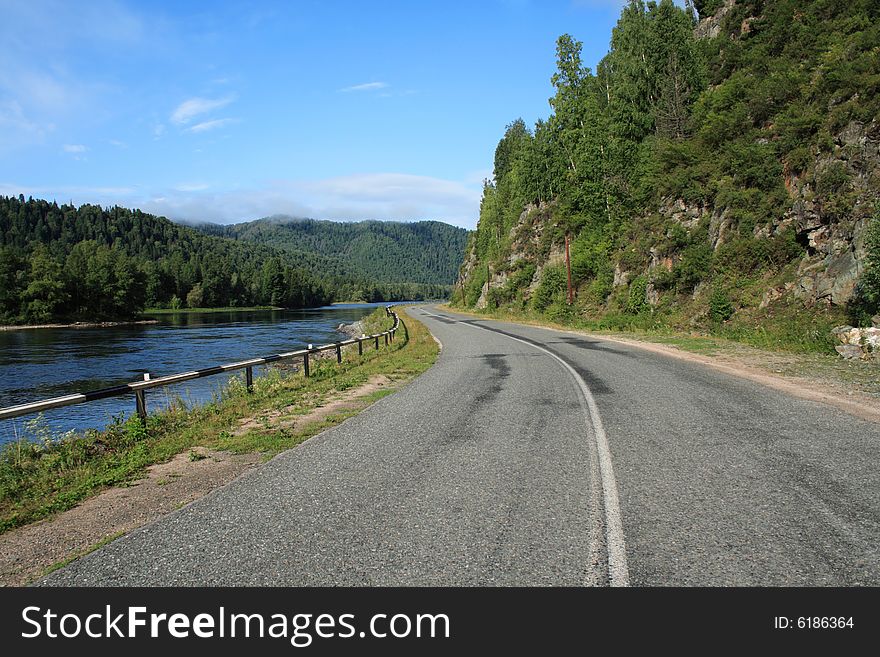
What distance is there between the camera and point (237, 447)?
8.06m

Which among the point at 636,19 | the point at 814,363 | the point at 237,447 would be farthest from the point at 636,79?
the point at 237,447

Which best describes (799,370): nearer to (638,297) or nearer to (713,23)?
(638,297)

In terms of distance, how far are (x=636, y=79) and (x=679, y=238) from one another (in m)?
25.4

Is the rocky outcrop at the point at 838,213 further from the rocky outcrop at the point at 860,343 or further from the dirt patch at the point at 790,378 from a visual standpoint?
the dirt patch at the point at 790,378

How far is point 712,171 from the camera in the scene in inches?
1243

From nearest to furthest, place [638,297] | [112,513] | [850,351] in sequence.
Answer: [112,513] < [850,351] < [638,297]

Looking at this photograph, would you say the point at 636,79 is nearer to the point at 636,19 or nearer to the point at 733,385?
the point at 636,19

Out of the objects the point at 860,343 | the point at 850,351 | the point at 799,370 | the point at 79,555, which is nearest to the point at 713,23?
the point at 860,343

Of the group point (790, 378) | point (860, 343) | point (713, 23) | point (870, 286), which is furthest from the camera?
point (713, 23)

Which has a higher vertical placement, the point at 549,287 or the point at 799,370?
the point at 549,287

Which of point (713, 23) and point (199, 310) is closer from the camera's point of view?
point (713, 23)

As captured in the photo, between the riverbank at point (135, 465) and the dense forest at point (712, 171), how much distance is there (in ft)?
55.3

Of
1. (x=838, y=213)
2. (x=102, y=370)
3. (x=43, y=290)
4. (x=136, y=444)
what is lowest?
(x=102, y=370)

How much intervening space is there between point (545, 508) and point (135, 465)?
5.76 metres
